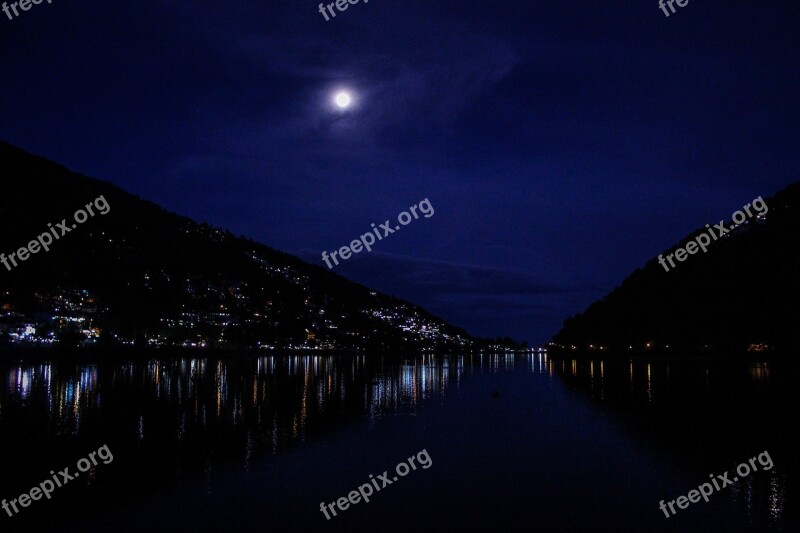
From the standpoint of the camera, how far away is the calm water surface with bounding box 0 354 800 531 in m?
13.0

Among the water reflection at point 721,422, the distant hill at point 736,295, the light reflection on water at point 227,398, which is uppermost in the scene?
the distant hill at point 736,295

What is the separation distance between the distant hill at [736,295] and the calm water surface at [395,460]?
59.5 metres

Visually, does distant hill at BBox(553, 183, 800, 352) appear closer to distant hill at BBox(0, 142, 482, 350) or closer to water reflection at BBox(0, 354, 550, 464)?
water reflection at BBox(0, 354, 550, 464)

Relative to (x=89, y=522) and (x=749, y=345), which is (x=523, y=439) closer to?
(x=89, y=522)

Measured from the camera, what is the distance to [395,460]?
18.7 metres

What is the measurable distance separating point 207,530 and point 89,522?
219 cm

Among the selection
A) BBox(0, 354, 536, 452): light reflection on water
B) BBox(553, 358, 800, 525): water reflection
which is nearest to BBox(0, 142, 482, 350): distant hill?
BBox(0, 354, 536, 452): light reflection on water

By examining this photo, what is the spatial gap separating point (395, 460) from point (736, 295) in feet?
298

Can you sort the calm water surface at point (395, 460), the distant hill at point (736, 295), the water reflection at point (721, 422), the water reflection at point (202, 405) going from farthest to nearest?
the distant hill at point (736, 295), the water reflection at point (202, 405), the water reflection at point (721, 422), the calm water surface at point (395, 460)

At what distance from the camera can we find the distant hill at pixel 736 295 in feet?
286

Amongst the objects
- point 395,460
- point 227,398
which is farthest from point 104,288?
point 395,460

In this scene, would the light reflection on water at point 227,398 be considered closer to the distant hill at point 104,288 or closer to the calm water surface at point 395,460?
the calm water surface at point 395,460

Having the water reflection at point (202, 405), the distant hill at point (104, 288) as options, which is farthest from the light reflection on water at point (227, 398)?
the distant hill at point (104, 288)

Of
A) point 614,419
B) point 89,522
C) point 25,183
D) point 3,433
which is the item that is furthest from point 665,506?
point 25,183
